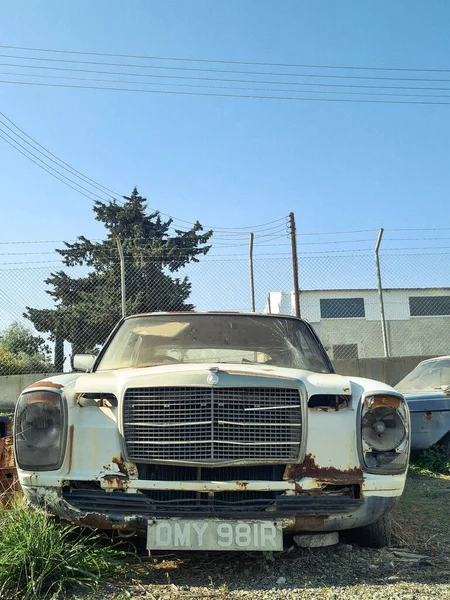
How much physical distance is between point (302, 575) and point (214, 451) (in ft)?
2.66

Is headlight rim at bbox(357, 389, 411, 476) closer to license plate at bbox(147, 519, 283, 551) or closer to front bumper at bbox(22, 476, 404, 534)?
front bumper at bbox(22, 476, 404, 534)

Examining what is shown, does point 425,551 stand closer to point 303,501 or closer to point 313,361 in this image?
point 303,501

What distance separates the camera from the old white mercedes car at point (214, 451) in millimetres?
2811

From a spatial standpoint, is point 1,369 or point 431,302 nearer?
point 1,369

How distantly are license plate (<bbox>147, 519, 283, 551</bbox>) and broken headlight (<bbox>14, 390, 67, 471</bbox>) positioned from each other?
2.14ft

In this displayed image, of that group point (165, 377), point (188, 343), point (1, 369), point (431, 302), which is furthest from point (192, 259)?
point (431, 302)

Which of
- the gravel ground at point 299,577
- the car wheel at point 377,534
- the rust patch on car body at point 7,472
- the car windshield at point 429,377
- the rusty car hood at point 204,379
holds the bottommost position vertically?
the gravel ground at point 299,577

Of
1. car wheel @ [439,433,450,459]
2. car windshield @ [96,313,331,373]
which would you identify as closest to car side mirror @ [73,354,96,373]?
car windshield @ [96,313,331,373]

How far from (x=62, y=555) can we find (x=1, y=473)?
1.31 metres

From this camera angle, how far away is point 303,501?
2.84 metres

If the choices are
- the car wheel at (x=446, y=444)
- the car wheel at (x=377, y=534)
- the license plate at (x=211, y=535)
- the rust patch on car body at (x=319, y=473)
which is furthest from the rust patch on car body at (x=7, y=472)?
the car wheel at (x=446, y=444)

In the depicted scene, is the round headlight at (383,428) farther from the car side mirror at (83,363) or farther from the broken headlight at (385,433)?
the car side mirror at (83,363)

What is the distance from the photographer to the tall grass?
258 cm

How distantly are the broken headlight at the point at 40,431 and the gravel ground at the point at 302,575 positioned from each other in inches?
28.3
